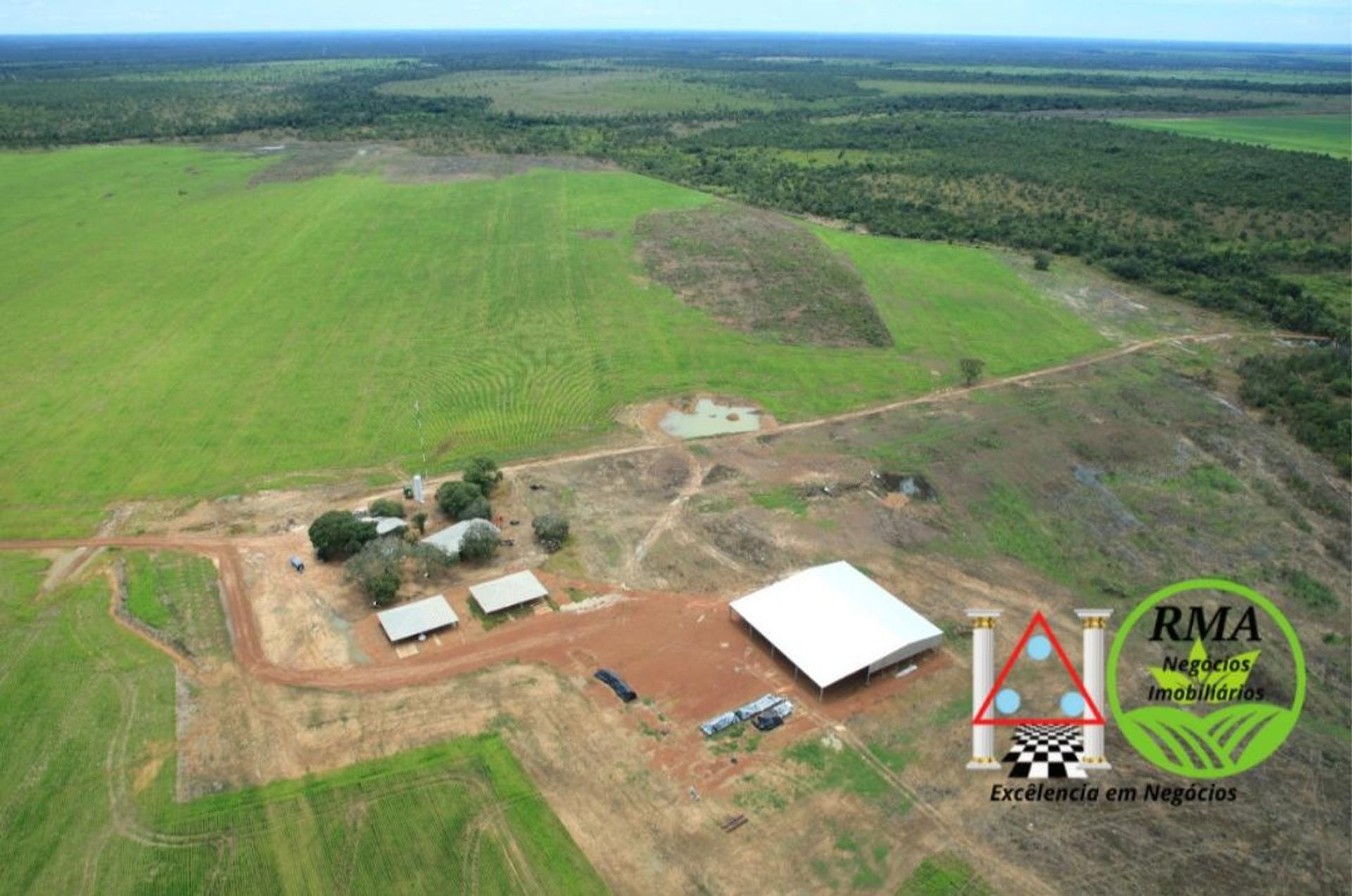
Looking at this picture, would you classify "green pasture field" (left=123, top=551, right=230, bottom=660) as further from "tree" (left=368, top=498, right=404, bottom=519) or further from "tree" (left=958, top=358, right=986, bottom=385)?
"tree" (left=958, top=358, right=986, bottom=385)

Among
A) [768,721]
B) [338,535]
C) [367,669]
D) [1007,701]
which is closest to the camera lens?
[768,721]

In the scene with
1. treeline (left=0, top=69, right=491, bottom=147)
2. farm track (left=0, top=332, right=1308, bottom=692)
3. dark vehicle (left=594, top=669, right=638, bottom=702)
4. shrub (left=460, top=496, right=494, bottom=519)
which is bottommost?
dark vehicle (left=594, top=669, right=638, bottom=702)

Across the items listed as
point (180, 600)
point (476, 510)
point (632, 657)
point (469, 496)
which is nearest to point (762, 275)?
point (469, 496)

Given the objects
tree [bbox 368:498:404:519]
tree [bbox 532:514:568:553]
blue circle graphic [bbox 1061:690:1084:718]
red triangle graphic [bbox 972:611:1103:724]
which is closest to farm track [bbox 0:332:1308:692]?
tree [bbox 532:514:568:553]

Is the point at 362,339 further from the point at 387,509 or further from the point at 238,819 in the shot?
the point at 238,819

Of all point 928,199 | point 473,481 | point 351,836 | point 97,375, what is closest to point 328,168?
point 97,375

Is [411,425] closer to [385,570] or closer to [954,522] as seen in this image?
[385,570]
